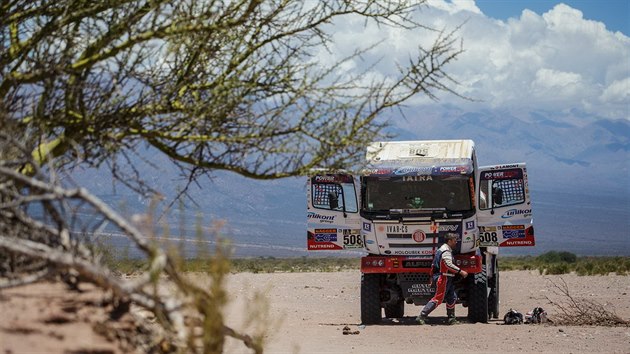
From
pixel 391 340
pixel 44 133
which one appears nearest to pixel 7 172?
pixel 44 133

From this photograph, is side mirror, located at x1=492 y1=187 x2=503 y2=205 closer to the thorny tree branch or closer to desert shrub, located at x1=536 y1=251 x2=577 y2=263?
the thorny tree branch

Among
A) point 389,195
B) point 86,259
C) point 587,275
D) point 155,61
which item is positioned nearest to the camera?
point 86,259

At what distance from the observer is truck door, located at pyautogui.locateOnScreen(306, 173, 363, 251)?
1805cm

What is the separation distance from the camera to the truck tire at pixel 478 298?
19000mm

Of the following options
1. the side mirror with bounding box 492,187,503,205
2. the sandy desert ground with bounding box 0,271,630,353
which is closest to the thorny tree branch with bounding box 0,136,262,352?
the sandy desert ground with bounding box 0,271,630,353

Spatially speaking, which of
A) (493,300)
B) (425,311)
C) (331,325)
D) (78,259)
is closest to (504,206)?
(425,311)

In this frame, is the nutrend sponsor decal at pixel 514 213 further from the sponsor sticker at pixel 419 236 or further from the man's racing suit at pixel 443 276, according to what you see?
the sponsor sticker at pixel 419 236

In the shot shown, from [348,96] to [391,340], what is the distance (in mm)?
6698

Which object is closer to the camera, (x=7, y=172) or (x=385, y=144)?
(x=7, y=172)

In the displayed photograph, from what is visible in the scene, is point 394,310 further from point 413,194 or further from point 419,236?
point 413,194

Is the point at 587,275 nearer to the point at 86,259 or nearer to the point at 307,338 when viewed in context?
the point at 307,338

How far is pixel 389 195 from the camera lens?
1873 cm

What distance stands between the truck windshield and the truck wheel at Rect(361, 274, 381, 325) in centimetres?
160

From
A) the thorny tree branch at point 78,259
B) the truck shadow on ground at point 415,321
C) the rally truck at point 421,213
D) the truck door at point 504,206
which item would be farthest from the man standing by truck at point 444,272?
the thorny tree branch at point 78,259
